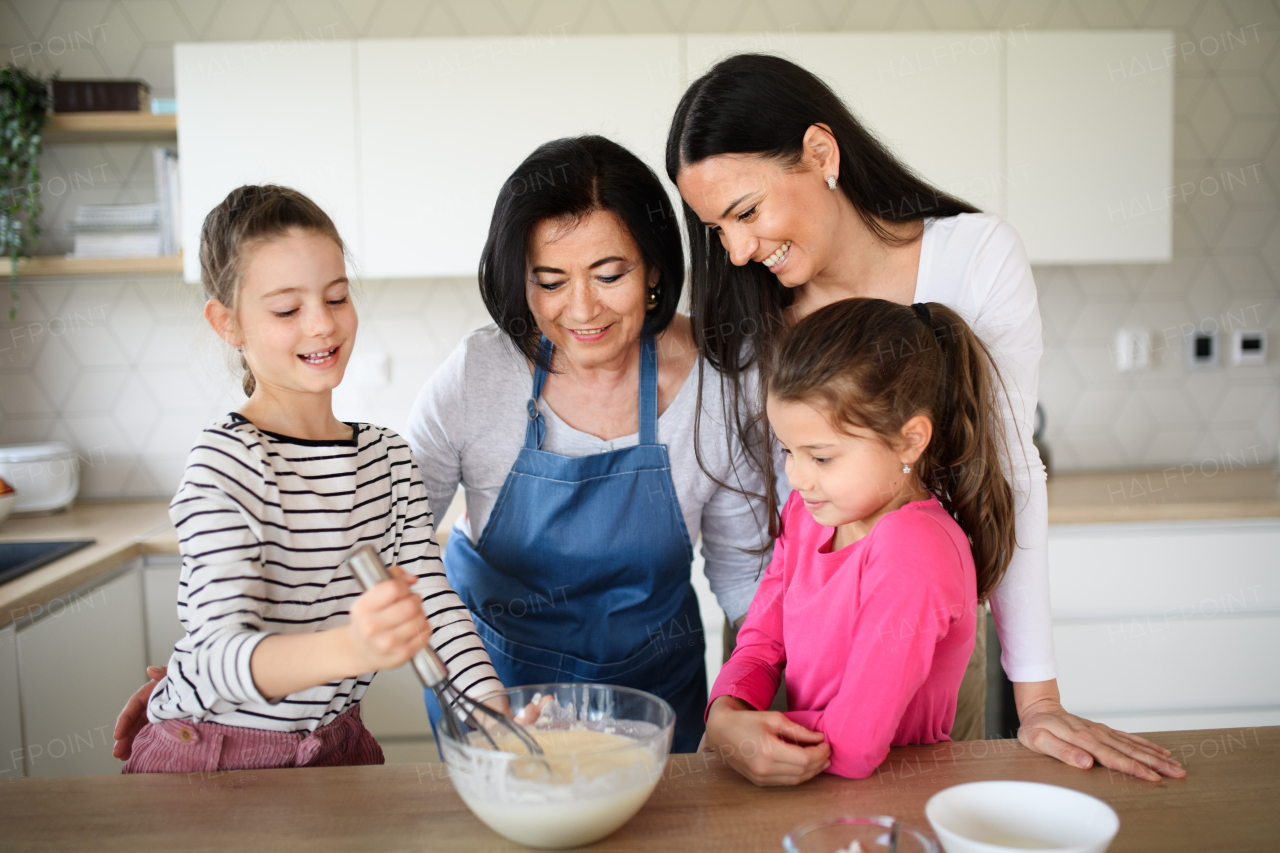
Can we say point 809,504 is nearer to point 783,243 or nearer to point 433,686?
point 783,243

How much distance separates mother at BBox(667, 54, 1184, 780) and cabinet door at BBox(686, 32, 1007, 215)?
43.6 inches

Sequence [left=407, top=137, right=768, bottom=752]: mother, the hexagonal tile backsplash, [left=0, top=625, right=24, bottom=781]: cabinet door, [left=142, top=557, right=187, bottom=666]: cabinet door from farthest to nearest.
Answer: the hexagonal tile backsplash < [left=142, top=557, right=187, bottom=666]: cabinet door < [left=0, top=625, right=24, bottom=781]: cabinet door < [left=407, top=137, right=768, bottom=752]: mother

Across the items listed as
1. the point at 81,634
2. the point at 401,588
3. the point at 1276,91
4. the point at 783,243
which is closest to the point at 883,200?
the point at 783,243

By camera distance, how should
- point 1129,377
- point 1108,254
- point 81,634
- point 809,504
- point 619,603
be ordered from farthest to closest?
1. point 1129,377
2. point 1108,254
3. point 81,634
4. point 619,603
5. point 809,504

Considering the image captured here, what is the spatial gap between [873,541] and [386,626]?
52 cm

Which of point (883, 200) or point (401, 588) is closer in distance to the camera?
point (401, 588)

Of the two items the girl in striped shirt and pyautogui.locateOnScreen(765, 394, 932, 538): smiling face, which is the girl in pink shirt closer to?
pyautogui.locateOnScreen(765, 394, 932, 538): smiling face

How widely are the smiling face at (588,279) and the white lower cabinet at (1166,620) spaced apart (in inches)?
57.7

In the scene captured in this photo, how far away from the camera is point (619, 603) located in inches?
54.0

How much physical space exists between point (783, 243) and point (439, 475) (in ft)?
1.97

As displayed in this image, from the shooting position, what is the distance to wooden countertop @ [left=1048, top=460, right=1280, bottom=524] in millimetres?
2238

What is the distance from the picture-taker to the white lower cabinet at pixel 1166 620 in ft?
7.40

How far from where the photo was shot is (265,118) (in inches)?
89.1

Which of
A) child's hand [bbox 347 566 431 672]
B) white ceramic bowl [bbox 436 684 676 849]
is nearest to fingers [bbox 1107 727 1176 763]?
white ceramic bowl [bbox 436 684 676 849]
